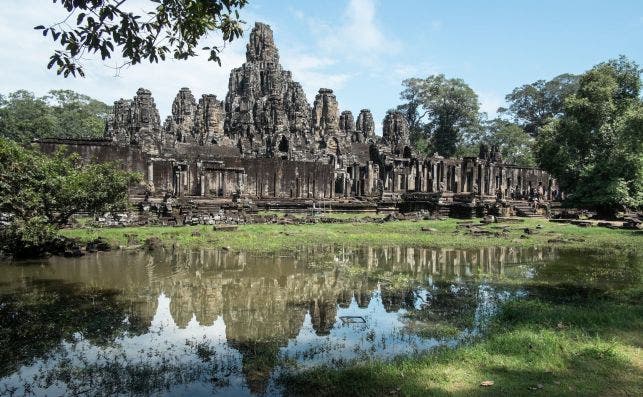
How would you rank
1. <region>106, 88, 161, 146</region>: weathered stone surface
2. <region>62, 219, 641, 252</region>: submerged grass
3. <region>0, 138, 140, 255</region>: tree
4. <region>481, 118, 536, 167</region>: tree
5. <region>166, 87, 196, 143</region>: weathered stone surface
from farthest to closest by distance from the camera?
<region>481, 118, 536, 167</region>: tree, <region>166, 87, 196, 143</region>: weathered stone surface, <region>106, 88, 161, 146</region>: weathered stone surface, <region>62, 219, 641, 252</region>: submerged grass, <region>0, 138, 140, 255</region>: tree

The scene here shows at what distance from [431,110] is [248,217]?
50.3 metres

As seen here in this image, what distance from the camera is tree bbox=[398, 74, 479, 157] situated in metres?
65.3

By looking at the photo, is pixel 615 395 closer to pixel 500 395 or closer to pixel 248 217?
pixel 500 395

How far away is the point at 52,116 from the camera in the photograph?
6569cm

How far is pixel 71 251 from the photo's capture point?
13242mm

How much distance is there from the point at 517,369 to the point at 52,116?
7406 cm

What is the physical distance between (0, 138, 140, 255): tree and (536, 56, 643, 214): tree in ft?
84.9

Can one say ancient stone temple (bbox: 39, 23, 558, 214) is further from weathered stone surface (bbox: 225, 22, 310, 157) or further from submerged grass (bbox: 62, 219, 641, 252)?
Answer: submerged grass (bbox: 62, 219, 641, 252)

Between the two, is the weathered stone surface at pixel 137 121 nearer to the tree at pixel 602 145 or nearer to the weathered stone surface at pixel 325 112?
the weathered stone surface at pixel 325 112

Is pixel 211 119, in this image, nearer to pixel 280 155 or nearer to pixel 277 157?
pixel 280 155

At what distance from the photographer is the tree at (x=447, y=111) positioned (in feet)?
214

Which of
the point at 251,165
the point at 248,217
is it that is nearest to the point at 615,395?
the point at 248,217

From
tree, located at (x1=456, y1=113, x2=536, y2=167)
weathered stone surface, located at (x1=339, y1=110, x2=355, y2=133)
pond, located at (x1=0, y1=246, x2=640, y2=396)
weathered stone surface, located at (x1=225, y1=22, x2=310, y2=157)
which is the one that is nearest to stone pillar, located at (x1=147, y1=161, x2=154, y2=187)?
weathered stone surface, located at (x1=225, y1=22, x2=310, y2=157)

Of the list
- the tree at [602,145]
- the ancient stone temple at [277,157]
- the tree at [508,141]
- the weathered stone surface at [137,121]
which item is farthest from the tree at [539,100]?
the weathered stone surface at [137,121]
